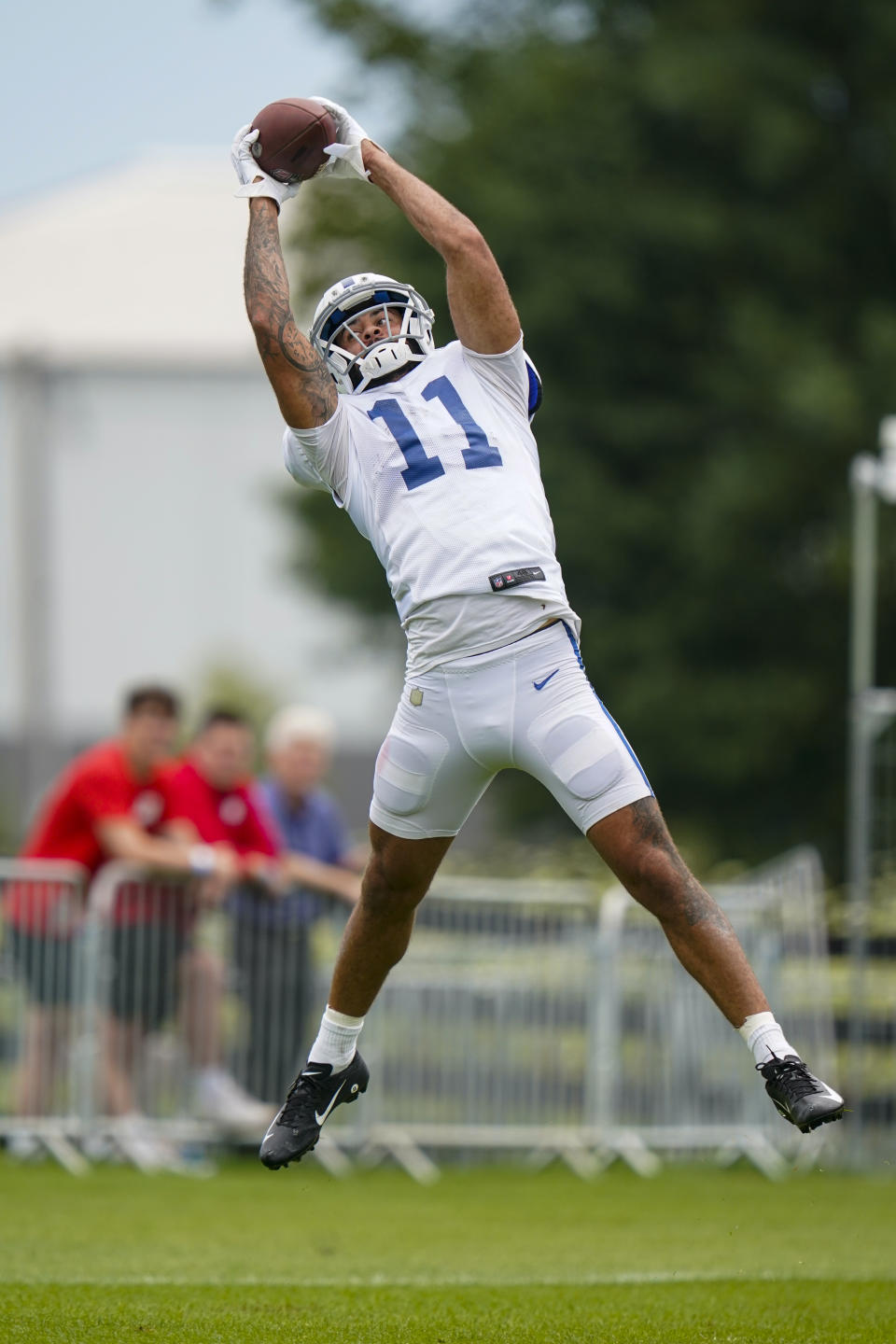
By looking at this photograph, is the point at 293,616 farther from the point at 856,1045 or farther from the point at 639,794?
the point at 639,794

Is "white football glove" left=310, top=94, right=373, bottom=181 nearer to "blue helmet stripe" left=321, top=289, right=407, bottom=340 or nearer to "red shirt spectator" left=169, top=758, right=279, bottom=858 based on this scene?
"blue helmet stripe" left=321, top=289, right=407, bottom=340

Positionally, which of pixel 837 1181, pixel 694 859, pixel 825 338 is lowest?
pixel 837 1181

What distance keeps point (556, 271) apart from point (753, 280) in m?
2.04

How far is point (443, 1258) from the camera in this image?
7062 millimetres

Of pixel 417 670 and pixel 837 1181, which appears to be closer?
pixel 417 670

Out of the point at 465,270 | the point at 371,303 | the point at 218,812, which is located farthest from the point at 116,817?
the point at 465,270

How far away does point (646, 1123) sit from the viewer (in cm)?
1113

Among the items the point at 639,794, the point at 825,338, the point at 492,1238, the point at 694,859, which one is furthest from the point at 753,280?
the point at 639,794

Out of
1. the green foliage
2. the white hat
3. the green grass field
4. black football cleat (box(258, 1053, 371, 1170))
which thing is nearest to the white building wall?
the green foliage

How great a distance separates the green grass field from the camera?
17.7ft

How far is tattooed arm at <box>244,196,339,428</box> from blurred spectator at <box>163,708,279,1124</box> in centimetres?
507

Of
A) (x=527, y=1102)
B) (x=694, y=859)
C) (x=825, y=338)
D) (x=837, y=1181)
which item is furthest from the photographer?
(x=825, y=338)

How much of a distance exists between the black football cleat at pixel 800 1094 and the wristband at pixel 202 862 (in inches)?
213

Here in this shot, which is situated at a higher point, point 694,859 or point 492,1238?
point 694,859
